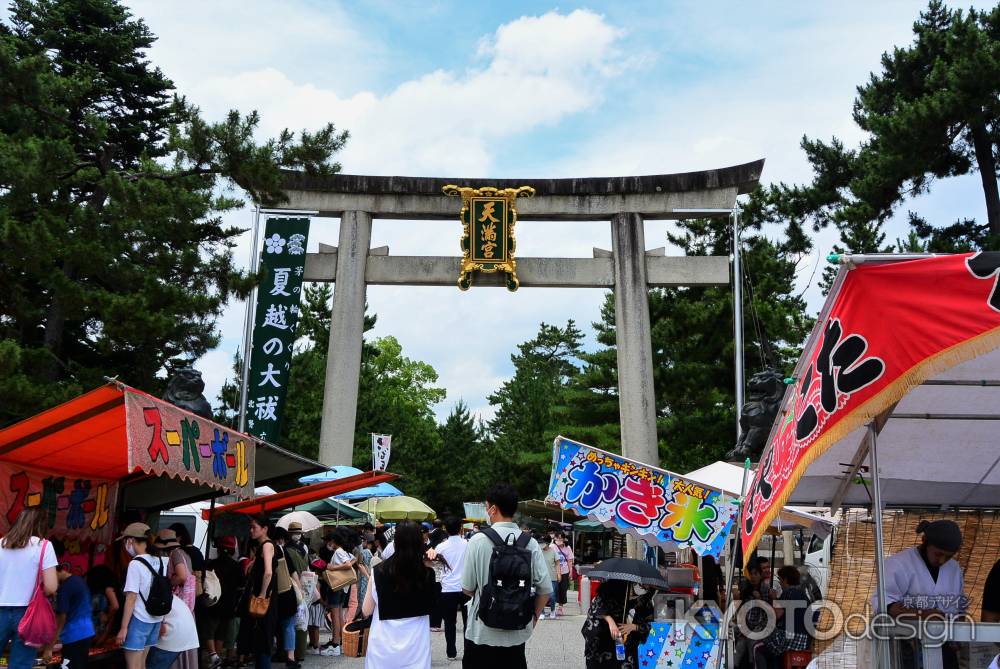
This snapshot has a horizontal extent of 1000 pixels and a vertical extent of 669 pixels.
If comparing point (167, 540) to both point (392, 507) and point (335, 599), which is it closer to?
point (335, 599)

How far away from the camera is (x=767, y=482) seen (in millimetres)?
5383

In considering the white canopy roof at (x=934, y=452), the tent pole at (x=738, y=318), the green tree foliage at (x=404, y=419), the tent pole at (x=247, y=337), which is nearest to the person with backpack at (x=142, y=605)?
the white canopy roof at (x=934, y=452)

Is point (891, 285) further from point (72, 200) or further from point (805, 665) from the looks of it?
point (72, 200)

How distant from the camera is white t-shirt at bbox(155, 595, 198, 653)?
7.23 metres

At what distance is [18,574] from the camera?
20.8ft

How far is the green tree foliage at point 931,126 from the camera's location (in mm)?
16344

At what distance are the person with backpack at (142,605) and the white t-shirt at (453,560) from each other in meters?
4.56

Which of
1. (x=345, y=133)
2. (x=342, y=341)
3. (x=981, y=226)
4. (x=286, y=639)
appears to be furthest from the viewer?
(x=342, y=341)

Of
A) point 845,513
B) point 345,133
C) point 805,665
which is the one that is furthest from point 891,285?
point 345,133

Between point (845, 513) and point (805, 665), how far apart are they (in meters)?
1.38

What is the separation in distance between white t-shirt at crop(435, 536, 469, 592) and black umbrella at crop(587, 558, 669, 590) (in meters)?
Result: 3.21

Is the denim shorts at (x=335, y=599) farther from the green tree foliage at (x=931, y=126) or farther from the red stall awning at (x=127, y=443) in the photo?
the green tree foliage at (x=931, y=126)

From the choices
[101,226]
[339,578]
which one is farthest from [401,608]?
[101,226]

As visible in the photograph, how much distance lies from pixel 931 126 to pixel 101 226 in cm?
1390
